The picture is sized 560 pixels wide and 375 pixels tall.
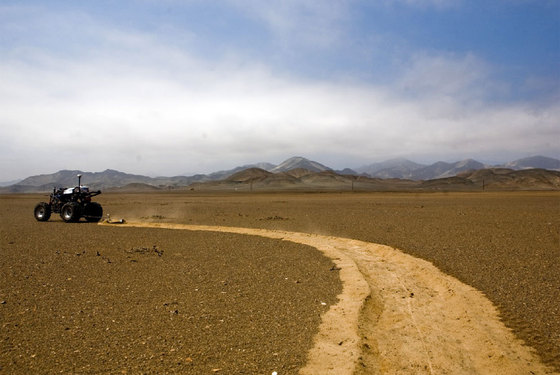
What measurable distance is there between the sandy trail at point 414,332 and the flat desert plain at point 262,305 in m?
0.03

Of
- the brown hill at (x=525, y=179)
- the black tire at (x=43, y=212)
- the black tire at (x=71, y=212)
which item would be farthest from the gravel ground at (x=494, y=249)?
the brown hill at (x=525, y=179)

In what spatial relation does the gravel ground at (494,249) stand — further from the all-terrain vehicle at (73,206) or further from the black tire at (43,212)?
the black tire at (43,212)

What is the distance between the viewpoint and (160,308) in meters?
7.14

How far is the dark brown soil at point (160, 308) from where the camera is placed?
5164mm

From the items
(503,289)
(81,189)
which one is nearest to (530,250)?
(503,289)

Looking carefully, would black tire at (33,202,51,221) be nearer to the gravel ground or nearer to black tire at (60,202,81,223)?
black tire at (60,202,81,223)

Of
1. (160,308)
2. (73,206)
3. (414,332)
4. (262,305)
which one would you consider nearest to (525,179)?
(73,206)

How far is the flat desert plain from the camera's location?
5.32 metres

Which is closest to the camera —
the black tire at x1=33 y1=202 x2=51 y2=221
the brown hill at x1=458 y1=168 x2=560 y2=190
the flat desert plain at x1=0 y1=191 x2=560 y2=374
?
the flat desert plain at x1=0 y1=191 x2=560 y2=374

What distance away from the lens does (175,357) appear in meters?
5.21

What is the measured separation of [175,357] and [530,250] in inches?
495

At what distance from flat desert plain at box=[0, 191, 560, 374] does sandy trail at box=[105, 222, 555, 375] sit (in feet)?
0.10

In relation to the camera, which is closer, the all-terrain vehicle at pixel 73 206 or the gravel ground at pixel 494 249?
the gravel ground at pixel 494 249

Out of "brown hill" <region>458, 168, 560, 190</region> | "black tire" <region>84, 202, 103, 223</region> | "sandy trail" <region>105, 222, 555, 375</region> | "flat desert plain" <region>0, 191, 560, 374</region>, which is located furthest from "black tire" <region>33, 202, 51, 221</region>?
"brown hill" <region>458, 168, 560, 190</region>
